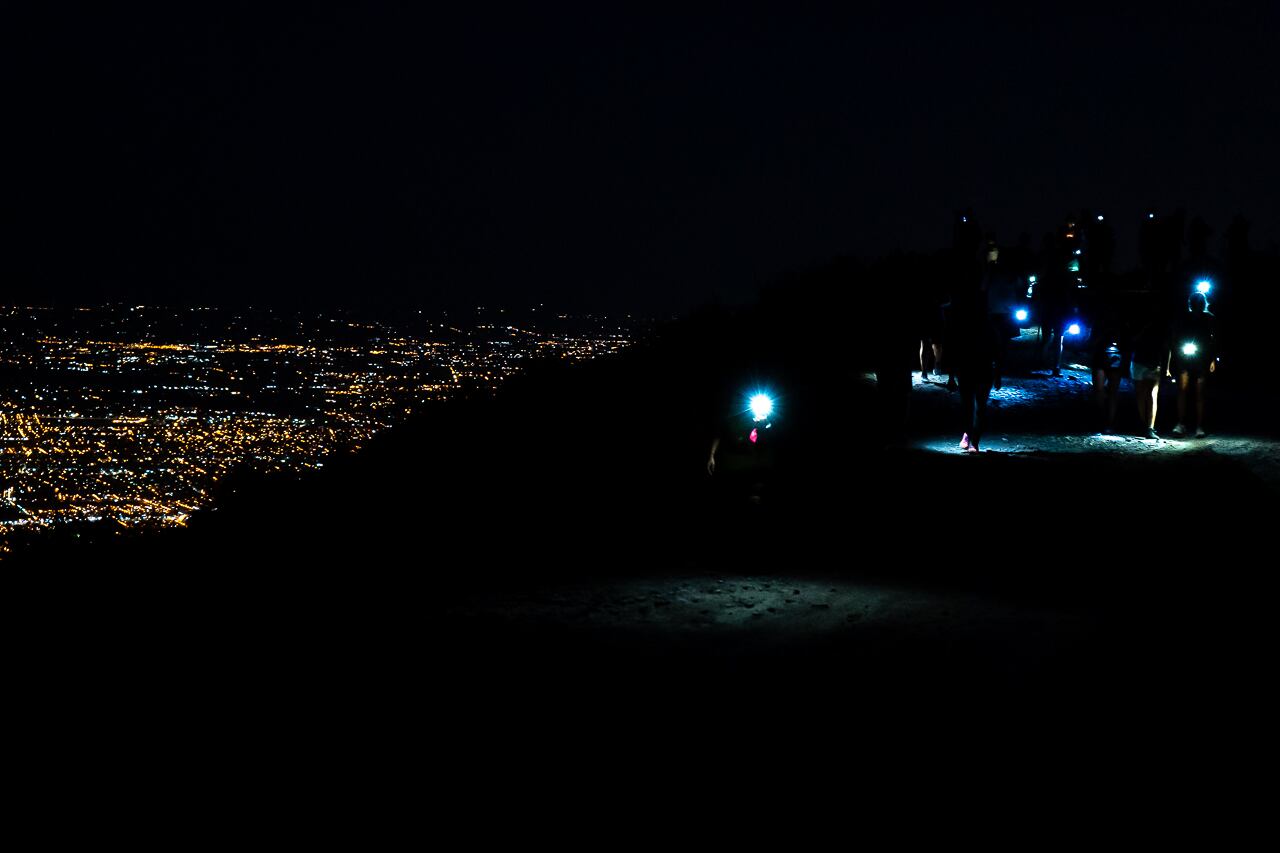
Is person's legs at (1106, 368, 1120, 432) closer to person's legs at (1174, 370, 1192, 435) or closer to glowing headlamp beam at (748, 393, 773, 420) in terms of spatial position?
person's legs at (1174, 370, 1192, 435)

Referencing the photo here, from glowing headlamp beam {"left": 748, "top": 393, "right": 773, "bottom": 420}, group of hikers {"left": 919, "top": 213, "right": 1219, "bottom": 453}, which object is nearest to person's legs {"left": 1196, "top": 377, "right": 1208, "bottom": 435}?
group of hikers {"left": 919, "top": 213, "right": 1219, "bottom": 453}

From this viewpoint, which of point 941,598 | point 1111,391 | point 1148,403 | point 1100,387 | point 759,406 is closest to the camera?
point 941,598

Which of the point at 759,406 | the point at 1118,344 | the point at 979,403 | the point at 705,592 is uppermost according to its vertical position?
the point at 1118,344

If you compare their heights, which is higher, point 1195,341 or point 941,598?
point 1195,341

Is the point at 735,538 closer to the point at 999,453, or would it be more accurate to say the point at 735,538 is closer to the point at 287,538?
the point at 999,453

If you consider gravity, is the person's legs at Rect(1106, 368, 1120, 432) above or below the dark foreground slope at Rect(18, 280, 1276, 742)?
above

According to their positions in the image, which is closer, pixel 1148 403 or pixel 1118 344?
pixel 1148 403

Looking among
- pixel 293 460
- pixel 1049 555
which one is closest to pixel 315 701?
pixel 1049 555

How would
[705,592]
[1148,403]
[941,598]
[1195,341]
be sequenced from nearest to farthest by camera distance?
[941,598]
[705,592]
[1195,341]
[1148,403]

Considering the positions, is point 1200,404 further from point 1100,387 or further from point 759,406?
point 759,406

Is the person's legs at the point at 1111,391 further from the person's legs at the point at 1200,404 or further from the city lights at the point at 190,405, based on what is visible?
the city lights at the point at 190,405

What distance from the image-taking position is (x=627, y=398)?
27547 millimetres

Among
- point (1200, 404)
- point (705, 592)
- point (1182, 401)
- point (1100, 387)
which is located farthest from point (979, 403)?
point (705, 592)

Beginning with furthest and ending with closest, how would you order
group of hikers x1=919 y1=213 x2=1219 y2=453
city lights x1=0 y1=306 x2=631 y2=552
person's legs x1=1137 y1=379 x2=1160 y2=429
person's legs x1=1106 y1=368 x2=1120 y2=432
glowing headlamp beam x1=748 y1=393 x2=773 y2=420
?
city lights x1=0 y1=306 x2=631 y2=552 < person's legs x1=1106 y1=368 x2=1120 y2=432 < person's legs x1=1137 y1=379 x2=1160 y2=429 < group of hikers x1=919 y1=213 x2=1219 y2=453 < glowing headlamp beam x1=748 y1=393 x2=773 y2=420
